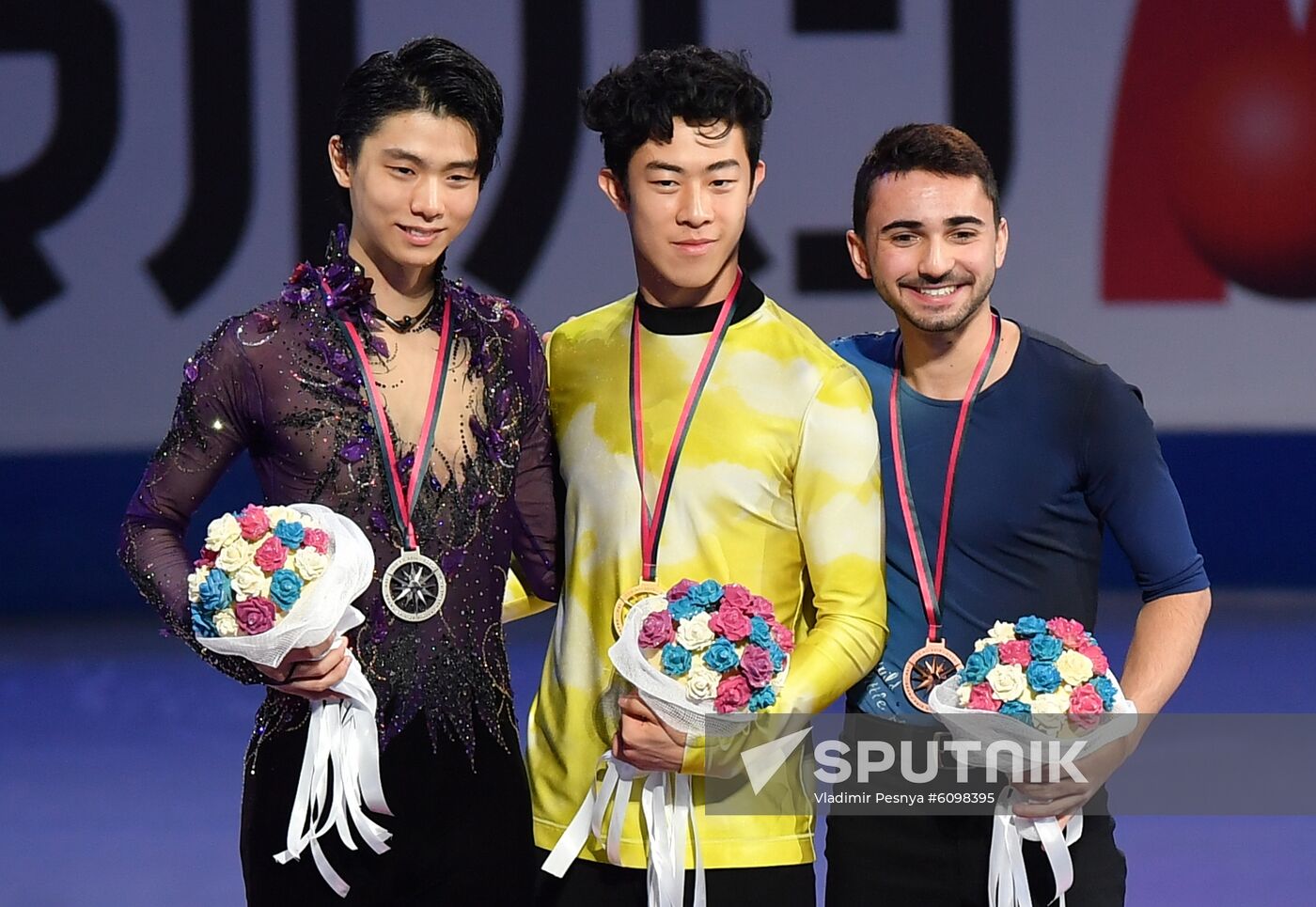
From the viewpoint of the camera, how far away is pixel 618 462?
3.12m

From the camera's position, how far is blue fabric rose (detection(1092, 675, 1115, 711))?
9.42ft

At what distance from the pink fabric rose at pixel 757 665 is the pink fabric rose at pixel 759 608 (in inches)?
2.6

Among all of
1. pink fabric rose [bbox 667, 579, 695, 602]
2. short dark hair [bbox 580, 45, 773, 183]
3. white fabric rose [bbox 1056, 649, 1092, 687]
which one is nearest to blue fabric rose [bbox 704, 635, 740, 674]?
pink fabric rose [bbox 667, 579, 695, 602]

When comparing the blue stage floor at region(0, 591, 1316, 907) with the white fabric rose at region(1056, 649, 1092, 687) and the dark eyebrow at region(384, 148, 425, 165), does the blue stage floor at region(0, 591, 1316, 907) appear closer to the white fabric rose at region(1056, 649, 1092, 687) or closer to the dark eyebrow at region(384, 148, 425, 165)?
the white fabric rose at region(1056, 649, 1092, 687)

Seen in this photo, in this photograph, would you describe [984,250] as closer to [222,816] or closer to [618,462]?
[618,462]

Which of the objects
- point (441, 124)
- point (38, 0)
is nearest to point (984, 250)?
point (441, 124)

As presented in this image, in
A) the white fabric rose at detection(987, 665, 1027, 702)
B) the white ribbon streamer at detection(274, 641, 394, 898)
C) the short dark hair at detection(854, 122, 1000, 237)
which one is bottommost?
the white ribbon streamer at detection(274, 641, 394, 898)

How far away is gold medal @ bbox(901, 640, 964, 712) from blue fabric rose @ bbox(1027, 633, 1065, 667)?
9.0 inches

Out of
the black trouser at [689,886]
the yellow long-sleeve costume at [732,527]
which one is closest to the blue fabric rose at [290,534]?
the yellow long-sleeve costume at [732,527]

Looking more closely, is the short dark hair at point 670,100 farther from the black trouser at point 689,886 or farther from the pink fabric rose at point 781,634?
the black trouser at point 689,886

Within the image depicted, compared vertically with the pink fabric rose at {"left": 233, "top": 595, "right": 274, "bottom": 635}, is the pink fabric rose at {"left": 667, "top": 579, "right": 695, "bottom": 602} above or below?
below

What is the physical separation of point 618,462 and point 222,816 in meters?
2.90

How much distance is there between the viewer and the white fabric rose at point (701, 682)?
2.79 meters

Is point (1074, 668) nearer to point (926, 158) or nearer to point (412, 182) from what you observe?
point (926, 158)
